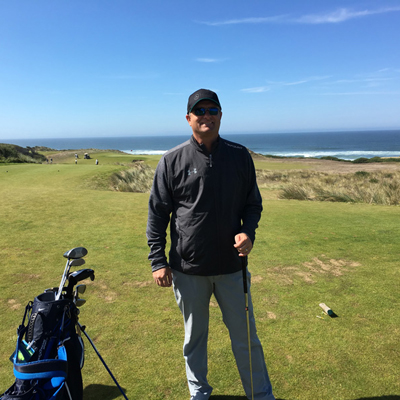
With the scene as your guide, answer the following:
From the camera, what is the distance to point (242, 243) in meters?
2.36

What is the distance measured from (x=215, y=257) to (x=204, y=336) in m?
0.69

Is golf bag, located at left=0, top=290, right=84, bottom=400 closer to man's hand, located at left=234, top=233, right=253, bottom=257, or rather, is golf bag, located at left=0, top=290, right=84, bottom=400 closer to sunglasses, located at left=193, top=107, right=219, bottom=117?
man's hand, located at left=234, top=233, right=253, bottom=257

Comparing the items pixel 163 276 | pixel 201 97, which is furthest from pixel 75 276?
pixel 201 97

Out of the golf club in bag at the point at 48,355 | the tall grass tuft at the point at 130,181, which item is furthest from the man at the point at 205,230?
the tall grass tuft at the point at 130,181

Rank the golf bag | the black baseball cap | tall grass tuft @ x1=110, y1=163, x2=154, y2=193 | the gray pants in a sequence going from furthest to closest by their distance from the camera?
tall grass tuft @ x1=110, y1=163, x2=154, y2=193 → the gray pants → the black baseball cap → the golf bag

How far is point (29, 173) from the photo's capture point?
14930mm

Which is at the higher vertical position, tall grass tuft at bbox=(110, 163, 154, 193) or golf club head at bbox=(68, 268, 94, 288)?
golf club head at bbox=(68, 268, 94, 288)

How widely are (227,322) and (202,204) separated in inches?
37.2

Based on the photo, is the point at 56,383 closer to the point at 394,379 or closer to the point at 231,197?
the point at 231,197

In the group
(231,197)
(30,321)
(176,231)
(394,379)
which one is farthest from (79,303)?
(394,379)

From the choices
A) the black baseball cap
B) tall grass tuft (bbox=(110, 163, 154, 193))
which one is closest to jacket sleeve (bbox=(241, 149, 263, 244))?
the black baseball cap

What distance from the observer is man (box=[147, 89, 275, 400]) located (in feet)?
7.88

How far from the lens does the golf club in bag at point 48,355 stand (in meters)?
1.72

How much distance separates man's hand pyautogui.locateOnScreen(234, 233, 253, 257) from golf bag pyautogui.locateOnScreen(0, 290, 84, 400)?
115 centimetres
